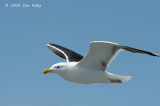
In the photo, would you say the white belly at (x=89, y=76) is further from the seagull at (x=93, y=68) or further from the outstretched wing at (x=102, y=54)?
the outstretched wing at (x=102, y=54)

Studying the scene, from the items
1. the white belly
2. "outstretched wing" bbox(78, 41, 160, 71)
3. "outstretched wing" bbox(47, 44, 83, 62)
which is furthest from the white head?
"outstretched wing" bbox(47, 44, 83, 62)

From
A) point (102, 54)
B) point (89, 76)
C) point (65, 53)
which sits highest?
point (102, 54)

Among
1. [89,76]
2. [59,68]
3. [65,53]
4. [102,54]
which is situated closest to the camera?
[102,54]

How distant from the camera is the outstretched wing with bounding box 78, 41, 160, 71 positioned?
10148mm

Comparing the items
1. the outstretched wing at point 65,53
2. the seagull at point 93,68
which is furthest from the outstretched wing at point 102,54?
the outstretched wing at point 65,53

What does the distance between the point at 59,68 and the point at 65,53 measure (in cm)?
230

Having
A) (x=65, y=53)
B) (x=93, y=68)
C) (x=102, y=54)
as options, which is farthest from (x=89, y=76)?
(x=65, y=53)

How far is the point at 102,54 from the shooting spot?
10789 mm

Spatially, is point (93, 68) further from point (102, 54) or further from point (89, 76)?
point (102, 54)

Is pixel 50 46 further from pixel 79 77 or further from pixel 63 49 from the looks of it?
pixel 79 77

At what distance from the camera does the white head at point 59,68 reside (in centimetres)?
1150

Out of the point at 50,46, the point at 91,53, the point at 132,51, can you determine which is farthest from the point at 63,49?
the point at 132,51

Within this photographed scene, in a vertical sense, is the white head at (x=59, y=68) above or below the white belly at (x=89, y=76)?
above

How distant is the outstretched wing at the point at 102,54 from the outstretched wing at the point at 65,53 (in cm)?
186
